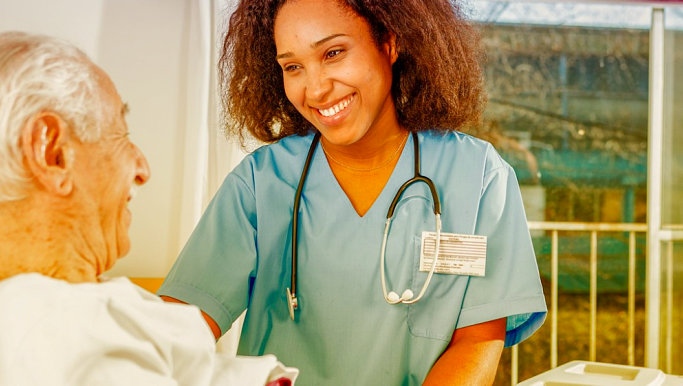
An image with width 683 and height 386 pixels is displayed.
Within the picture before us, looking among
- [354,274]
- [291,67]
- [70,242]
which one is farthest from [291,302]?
[70,242]

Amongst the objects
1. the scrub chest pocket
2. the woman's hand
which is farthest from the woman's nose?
the woman's hand

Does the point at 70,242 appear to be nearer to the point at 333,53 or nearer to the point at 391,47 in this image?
the point at 333,53

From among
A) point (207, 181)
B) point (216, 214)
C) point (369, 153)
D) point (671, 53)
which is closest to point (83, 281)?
point (216, 214)

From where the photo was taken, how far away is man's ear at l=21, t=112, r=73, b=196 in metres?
0.58

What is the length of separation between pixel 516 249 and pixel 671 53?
2.27m

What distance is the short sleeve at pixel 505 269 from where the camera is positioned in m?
1.08

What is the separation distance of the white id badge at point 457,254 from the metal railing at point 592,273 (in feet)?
7.50

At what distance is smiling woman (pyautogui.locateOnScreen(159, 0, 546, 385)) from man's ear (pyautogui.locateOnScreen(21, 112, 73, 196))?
483 mm

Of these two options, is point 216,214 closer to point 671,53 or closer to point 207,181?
point 207,181

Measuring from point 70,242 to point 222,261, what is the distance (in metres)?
0.47

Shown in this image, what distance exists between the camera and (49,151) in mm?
600

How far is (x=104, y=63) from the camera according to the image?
1790 millimetres

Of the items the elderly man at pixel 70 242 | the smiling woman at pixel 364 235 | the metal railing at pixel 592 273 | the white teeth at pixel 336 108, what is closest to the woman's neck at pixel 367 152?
the smiling woman at pixel 364 235

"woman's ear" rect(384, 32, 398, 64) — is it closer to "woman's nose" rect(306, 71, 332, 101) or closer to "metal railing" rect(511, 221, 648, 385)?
"woman's nose" rect(306, 71, 332, 101)
